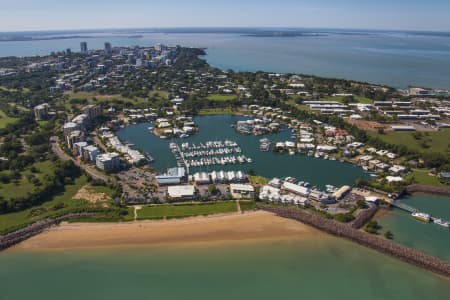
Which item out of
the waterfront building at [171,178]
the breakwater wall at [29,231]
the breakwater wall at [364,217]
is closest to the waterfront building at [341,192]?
the breakwater wall at [364,217]

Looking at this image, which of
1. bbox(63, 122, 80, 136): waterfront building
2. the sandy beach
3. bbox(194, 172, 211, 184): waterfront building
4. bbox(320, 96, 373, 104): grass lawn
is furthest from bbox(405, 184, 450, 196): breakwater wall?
bbox(63, 122, 80, 136): waterfront building

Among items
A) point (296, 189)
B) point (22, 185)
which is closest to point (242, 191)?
point (296, 189)

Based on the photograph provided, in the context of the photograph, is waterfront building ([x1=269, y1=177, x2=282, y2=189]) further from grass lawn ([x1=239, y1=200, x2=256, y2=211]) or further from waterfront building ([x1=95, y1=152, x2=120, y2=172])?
waterfront building ([x1=95, y1=152, x2=120, y2=172])

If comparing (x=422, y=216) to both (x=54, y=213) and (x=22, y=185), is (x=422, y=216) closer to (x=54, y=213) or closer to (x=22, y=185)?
(x=54, y=213)

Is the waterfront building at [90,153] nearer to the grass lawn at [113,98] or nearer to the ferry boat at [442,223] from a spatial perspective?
the grass lawn at [113,98]

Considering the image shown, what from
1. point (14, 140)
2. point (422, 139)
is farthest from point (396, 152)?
point (14, 140)
